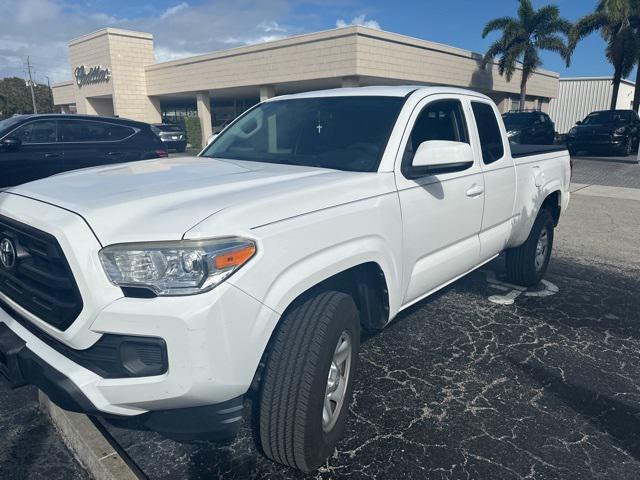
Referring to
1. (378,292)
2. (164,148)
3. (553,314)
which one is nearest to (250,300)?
(378,292)

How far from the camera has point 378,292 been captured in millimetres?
2875

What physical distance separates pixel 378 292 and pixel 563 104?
48898 mm

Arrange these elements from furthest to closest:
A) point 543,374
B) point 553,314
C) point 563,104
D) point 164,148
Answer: point 563,104 < point 164,148 < point 553,314 < point 543,374

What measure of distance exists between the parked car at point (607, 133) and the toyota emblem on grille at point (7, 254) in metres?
21.9

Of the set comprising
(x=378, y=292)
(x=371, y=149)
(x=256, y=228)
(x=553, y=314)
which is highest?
(x=371, y=149)

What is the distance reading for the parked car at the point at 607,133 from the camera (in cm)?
1984

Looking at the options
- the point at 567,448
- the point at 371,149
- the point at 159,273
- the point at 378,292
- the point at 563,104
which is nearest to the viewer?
the point at 159,273

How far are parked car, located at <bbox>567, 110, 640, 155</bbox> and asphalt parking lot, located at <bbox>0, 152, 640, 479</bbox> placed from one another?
1757 cm

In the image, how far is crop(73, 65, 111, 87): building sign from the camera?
34191 mm

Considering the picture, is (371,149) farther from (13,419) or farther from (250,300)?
(13,419)

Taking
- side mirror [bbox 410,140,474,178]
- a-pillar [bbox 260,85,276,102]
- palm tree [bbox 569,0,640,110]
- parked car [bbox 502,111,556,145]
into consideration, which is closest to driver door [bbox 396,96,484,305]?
side mirror [bbox 410,140,474,178]

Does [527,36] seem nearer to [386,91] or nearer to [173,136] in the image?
[173,136]

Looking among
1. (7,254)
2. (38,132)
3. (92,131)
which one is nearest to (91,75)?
(92,131)

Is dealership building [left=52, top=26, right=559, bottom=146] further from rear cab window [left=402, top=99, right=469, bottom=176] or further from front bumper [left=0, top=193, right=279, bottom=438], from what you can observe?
front bumper [left=0, top=193, right=279, bottom=438]
